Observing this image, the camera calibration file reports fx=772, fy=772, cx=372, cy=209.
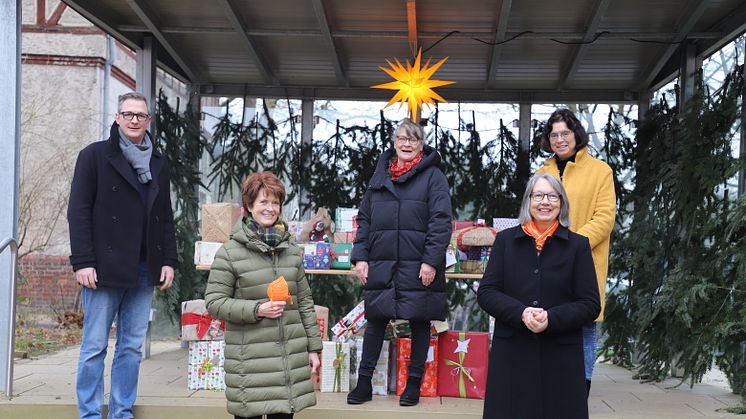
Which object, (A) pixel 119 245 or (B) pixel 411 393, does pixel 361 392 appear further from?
(A) pixel 119 245

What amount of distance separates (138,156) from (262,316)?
4.03 ft

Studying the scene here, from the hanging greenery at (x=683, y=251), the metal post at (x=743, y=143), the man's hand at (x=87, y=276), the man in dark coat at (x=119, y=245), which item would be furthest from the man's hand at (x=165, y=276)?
the metal post at (x=743, y=143)

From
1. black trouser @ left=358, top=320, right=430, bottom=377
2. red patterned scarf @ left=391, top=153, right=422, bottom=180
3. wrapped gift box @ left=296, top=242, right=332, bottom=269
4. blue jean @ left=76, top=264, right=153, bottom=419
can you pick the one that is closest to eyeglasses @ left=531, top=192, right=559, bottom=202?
red patterned scarf @ left=391, top=153, right=422, bottom=180

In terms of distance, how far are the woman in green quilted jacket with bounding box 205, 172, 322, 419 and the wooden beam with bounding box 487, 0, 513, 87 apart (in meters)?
2.65

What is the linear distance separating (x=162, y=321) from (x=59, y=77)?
6.33 metres

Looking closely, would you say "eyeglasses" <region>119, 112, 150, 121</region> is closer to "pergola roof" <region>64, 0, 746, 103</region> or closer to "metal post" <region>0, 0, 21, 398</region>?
"metal post" <region>0, 0, 21, 398</region>

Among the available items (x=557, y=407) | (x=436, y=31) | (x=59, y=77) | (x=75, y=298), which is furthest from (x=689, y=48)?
(x=59, y=77)

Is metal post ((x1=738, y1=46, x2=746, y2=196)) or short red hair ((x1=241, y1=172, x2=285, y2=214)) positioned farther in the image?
metal post ((x1=738, y1=46, x2=746, y2=196))

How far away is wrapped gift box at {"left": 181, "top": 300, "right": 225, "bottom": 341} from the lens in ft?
17.0

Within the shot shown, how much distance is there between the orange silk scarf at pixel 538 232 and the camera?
11.0ft

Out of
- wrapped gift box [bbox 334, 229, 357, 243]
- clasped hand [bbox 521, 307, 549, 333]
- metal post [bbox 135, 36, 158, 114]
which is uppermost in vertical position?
metal post [bbox 135, 36, 158, 114]

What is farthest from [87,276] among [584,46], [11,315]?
[584,46]

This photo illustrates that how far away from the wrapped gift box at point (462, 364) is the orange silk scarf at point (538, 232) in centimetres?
185

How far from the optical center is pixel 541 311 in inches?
126
